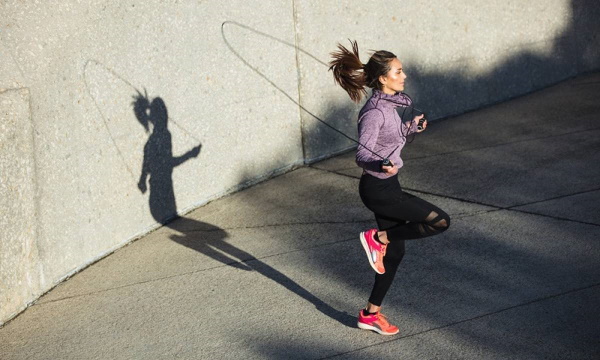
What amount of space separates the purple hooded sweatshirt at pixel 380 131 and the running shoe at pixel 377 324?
82 cm

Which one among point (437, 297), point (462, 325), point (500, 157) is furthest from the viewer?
point (500, 157)

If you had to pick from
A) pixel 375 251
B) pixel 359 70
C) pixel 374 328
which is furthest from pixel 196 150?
pixel 374 328

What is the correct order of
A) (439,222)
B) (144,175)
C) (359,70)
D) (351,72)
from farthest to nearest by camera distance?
1. (144,175)
2. (359,70)
3. (351,72)
4. (439,222)

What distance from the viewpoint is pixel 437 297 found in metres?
5.46

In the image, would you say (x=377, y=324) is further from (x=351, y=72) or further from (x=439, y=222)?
(x=351, y=72)

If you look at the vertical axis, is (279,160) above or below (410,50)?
below

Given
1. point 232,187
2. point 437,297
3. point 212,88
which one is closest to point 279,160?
point 232,187

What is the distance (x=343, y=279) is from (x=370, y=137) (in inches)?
54.4

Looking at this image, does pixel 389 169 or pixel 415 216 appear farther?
pixel 415 216

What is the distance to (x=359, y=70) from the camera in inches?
212

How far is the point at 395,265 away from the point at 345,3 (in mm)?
4248

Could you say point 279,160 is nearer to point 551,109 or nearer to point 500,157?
point 500,157

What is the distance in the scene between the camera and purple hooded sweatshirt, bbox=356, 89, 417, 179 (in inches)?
193

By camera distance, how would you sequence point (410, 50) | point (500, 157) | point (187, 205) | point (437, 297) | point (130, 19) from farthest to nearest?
point (410, 50), point (500, 157), point (187, 205), point (130, 19), point (437, 297)
